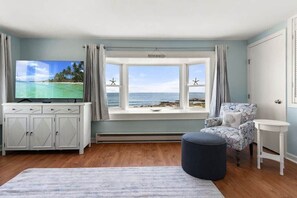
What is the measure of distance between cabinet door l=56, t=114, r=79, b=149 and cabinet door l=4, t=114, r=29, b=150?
0.54 m

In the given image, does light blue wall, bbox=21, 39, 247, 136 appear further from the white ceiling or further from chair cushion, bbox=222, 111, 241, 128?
chair cushion, bbox=222, 111, 241, 128

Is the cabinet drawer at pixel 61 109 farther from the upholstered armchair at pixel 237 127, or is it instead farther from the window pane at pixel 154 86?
the upholstered armchair at pixel 237 127

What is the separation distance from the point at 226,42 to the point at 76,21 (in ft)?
9.99

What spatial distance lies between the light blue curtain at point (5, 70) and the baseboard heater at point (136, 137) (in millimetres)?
1804

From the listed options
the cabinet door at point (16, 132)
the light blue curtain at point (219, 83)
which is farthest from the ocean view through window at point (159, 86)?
the cabinet door at point (16, 132)

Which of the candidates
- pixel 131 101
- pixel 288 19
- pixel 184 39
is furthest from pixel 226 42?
pixel 131 101

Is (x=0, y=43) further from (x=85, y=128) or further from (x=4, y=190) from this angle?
(x=4, y=190)

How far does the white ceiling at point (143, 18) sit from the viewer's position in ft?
7.64

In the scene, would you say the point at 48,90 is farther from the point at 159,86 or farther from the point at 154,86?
the point at 159,86

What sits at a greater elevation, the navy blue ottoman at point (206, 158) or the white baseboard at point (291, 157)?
the navy blue ottoman at point (206, 158)

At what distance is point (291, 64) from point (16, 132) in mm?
4709

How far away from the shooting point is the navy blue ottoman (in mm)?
2100

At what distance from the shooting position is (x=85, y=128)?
325 centimetres

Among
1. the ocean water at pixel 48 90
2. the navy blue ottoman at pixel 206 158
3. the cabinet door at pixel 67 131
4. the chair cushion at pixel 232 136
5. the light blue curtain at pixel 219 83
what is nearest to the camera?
the navy blue ottoman at pixel 206 158
